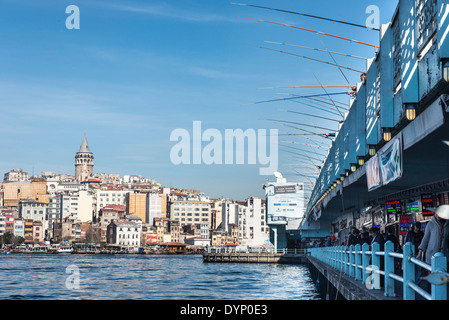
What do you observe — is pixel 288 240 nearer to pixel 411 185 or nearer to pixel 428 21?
pixel 411 185

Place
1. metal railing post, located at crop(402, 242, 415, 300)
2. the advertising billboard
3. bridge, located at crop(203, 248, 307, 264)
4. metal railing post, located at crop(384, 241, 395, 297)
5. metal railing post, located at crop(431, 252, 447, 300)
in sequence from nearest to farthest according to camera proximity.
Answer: metal railing post, located at crop(431, 252, 447, 300)
metal railing post, located at crop(402, 242, 415, 300)
metal railing post, located at crop(384, 241, 395, 297)
bridge, located at crop(203, 248, 307, 264)
the advertising billboard

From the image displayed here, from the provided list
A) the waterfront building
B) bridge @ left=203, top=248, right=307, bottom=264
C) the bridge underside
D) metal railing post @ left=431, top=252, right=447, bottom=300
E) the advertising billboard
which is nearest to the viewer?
metal railing post @ left=431, top=252, right=447, bottom=300

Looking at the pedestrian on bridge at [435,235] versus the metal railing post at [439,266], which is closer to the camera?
the metal railing post at [439,266]

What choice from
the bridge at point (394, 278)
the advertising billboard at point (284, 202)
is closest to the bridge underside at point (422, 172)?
the bridge at point (394, 278)

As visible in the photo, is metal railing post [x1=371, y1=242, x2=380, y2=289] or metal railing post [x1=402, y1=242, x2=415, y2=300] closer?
metal railing post [x1=402, y1=242, x2=415, y2=300]

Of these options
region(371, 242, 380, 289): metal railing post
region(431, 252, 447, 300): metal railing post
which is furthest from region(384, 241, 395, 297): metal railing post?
region(431, 252, 447, 300): metal railing post

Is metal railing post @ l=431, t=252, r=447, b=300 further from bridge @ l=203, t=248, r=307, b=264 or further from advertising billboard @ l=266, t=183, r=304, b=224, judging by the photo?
advertising billboard @ l=266, t=183, r=304, b=224

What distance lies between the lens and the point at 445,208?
36.7ft

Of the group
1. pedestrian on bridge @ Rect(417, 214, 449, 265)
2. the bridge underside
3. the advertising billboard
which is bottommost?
pedestrian on bridge @ Rect(417, 214, 449, 265)

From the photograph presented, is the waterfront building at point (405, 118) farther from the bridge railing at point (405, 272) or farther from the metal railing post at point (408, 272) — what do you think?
the metal railing post at point (408, 272)

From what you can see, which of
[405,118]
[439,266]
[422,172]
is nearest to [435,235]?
[439,266]

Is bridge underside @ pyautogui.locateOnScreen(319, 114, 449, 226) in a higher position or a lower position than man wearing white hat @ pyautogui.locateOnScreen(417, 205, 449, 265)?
higher
